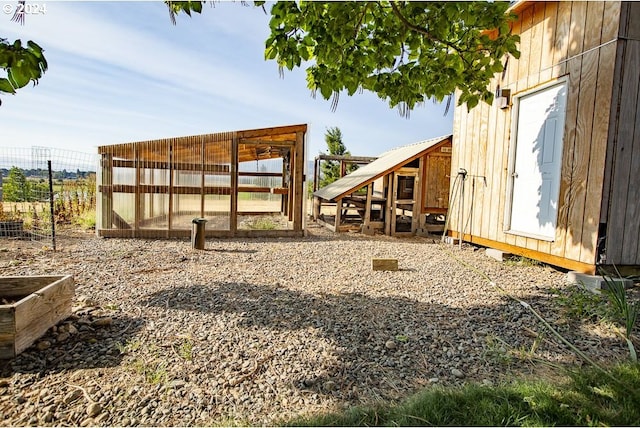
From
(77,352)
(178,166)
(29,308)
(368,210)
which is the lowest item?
(77,352)

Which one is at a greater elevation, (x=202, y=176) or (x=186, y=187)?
(x=202, y=176)

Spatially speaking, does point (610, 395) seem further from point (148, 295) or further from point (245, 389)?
point (148, 295)

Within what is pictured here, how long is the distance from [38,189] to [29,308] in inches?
257

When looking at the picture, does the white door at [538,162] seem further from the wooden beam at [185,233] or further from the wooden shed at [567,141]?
the wooden beam at [185,233]

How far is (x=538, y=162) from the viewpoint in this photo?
533cm

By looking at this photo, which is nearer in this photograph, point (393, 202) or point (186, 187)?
point (186, 187)

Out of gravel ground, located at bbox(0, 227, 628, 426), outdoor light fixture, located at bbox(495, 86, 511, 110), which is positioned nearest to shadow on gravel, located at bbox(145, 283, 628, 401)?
gravel ground, located at bbox(0, 227, 628, 426)

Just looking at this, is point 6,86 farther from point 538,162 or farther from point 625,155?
point 538,162

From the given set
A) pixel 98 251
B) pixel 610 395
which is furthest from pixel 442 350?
pixel 98 251

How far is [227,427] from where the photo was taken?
183 cm

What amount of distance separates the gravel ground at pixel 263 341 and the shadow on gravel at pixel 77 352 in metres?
0.01

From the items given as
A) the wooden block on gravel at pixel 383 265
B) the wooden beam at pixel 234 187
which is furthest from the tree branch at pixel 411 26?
the wooden beam at pixel 234 187

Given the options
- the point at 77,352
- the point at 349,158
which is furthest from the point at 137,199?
the point at 349,158

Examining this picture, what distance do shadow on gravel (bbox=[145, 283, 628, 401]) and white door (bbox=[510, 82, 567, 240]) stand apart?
1.75 metres
